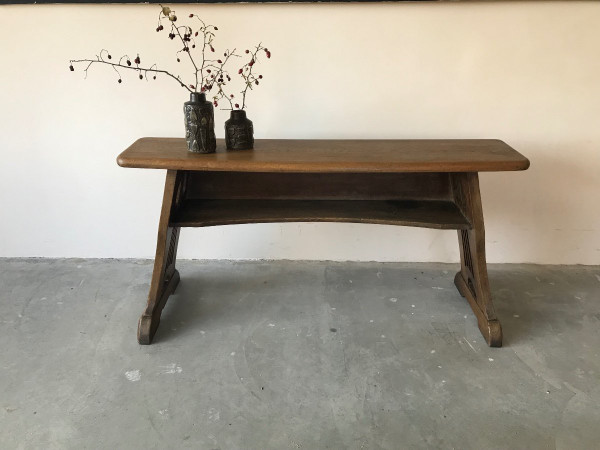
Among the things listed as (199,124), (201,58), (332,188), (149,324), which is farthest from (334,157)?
(149,324)

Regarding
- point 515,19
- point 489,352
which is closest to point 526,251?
point 489,352

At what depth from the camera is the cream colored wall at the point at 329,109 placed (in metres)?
2.23

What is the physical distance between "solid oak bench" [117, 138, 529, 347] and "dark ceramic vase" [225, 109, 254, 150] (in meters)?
0.05

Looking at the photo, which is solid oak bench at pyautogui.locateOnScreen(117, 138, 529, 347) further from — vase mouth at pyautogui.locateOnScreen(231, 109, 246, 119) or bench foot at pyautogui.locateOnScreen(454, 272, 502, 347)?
vase mouth at pyautogui.locateOnScreen(231, 109, 246, 119)

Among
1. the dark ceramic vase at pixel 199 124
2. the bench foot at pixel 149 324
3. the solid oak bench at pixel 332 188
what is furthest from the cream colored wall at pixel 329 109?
the bench foot at pixel 149 324

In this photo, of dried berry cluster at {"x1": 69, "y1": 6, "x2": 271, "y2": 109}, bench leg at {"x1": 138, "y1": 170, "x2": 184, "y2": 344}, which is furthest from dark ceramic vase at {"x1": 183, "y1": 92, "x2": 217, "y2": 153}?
dried berry cluster at {"x1": 69, "y1": 6, "x2": 271, "y2": 109}

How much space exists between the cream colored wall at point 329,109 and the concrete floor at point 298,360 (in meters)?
0.15

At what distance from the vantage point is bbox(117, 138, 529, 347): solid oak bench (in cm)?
179

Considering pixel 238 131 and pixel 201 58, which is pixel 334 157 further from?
pixel 201 58

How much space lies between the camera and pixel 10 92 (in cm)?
238

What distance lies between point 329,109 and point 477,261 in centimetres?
98

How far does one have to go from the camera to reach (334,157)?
6.10ft

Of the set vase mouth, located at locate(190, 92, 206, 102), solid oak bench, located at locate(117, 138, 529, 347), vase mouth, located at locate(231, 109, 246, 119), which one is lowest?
solid oak bench, located at locate(117, 138, 529, 347)

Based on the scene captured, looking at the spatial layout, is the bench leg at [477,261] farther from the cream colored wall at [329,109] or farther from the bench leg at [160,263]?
the bench leg at [160,263]
